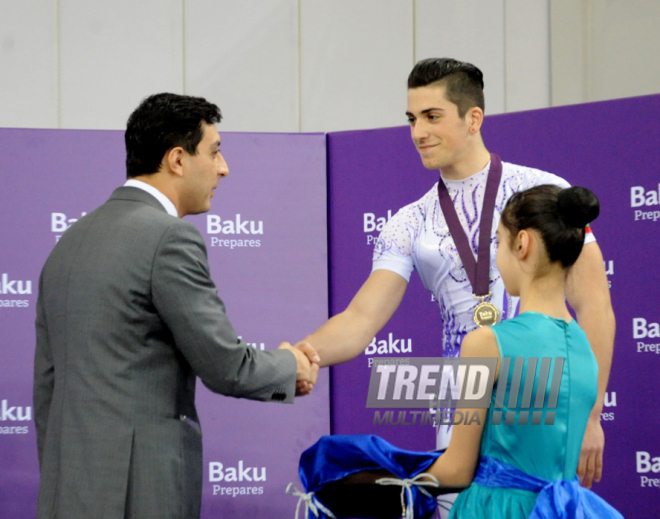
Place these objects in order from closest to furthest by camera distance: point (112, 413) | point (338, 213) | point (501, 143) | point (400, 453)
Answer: point (400, 453) → point (112, 413) → point (501, 143) → point (338, 213)

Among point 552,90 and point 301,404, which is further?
point 552,90

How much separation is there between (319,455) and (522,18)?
4.03 meters

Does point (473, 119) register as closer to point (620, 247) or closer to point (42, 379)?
point (620, 247)

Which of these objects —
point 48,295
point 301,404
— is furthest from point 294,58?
point 48,295

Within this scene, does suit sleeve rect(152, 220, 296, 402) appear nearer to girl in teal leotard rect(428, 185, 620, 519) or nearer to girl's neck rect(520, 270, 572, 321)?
girl in teal leotard rect(428, 185, 620, 519)

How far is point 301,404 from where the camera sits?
3.62 m

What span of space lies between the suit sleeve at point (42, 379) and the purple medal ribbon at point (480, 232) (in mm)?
1236

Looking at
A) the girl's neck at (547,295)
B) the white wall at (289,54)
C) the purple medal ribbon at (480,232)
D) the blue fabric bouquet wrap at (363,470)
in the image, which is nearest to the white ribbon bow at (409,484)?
the blue fabric bouquet wrap at (363,470)

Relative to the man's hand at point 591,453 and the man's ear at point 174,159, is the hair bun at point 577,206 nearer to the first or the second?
the man's hand at point 591,453

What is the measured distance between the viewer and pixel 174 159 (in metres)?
2.03

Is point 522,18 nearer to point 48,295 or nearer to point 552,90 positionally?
point 552,90

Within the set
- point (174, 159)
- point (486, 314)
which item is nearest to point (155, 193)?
point (174, 159)

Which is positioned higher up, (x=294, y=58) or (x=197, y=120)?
(x=294, y=58)

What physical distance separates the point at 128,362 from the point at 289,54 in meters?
3.56
